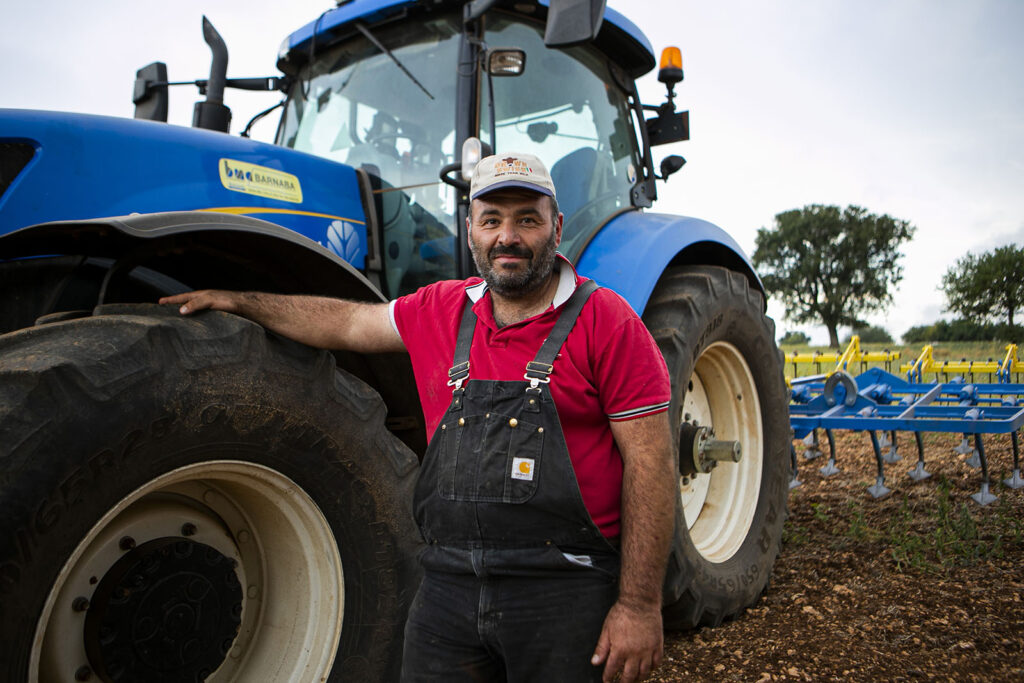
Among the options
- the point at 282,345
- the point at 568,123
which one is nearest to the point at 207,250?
the point at 282,345

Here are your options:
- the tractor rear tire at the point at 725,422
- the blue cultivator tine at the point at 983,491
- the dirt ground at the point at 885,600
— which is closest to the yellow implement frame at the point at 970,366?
the dirt ground at the point at 885,600

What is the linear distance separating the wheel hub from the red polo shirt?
2.22ft

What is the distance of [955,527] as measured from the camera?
4.02 meters

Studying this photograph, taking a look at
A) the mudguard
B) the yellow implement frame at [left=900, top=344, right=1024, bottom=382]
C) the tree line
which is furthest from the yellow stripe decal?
the tree line

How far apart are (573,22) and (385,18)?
108 centimetres

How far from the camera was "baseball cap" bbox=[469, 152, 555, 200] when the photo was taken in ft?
5.74

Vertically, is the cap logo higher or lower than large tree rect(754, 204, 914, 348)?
lower

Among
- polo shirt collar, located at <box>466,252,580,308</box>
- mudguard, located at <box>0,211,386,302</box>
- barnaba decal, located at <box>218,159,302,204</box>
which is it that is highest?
barnaba decal, located at <box>218,159,302,204</box>

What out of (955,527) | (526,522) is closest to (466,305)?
(526,522)

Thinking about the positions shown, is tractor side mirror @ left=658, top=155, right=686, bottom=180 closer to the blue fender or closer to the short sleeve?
the blue fender

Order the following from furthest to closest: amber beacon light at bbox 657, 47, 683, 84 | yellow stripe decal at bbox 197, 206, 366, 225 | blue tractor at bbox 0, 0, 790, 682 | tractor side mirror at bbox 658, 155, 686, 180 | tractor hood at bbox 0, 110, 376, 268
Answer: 1. tractor side mirror at bbox 658, 155, 686, 180
2. amber beacon light at bbox 657, 47, 683, 84
3. yellow stripe decal at bbox 197, 206, 366, 225
4. tractor hood at bbox 0, 110, 376, 268
5. blue tractor at bbox 0, 0, 790, 682

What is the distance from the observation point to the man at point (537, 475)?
1.59 metres

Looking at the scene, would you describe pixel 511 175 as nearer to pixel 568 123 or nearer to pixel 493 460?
pixel 493 460

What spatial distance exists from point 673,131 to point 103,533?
3303mm
